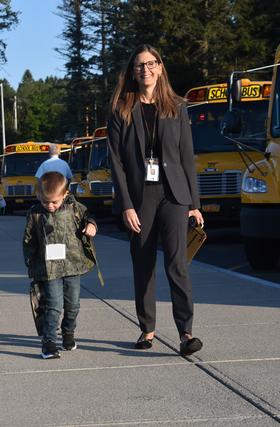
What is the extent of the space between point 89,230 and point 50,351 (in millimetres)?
912

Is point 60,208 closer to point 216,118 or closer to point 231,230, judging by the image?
point 216,118

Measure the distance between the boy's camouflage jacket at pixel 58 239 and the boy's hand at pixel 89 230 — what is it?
0.03 metres

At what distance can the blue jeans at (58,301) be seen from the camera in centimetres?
639

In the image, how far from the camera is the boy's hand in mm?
6359

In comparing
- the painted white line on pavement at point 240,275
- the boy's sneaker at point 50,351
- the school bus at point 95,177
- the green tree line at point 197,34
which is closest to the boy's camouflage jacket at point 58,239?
the boy's sneaker at point 50,351

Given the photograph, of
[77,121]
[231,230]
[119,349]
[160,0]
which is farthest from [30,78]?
[119,349]

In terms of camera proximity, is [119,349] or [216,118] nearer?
[119,349]

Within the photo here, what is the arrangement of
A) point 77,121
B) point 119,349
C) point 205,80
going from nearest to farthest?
1. point 119,349
2. point 205,80
3. point 77,121

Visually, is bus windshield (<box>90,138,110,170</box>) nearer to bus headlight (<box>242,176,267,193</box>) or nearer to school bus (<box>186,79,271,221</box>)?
school bus (<box>186,79,271,221</box>)

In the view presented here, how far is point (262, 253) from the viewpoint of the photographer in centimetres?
1101

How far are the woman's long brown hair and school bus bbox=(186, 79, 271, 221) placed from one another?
29.6ft

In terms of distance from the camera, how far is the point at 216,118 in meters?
16.5

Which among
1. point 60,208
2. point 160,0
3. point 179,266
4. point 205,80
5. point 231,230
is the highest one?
point 160,0

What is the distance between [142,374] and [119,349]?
82 centimetres
